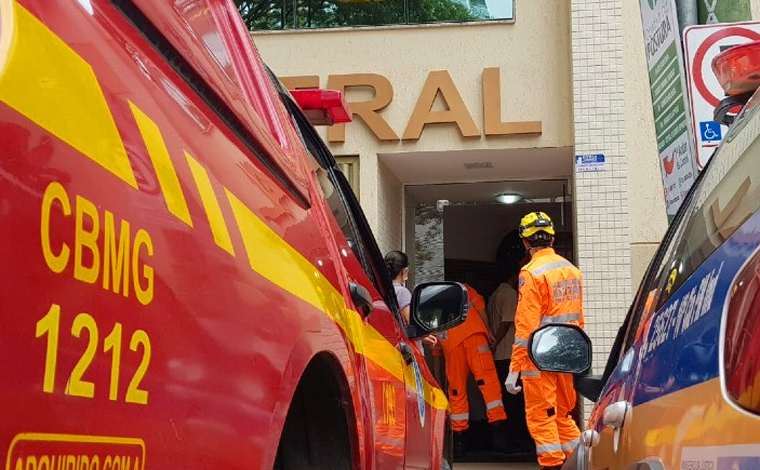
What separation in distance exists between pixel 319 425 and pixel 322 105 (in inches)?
87.3

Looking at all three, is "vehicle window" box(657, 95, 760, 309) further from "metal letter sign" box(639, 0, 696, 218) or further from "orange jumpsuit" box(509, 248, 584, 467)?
"orange jumpsuit" box(509, 248, 584, 467)

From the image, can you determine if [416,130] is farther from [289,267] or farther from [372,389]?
[289,267]

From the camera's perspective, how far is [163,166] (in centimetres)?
128

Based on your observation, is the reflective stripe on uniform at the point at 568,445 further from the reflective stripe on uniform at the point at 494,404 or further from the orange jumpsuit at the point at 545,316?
the reflective stripe on uniform at the point at 494,404

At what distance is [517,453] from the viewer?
10836 mm

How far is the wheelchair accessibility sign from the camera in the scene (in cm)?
421

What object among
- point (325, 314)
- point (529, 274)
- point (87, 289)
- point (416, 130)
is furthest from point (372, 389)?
point (416, 130)

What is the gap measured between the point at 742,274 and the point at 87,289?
29.7 inches

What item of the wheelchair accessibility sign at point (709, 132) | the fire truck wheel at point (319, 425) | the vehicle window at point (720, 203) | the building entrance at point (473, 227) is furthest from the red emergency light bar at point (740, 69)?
the building entrance at point (473, 227)

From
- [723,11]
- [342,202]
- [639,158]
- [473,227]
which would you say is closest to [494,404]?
[639,158]

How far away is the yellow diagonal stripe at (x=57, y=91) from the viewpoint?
37.8 inches

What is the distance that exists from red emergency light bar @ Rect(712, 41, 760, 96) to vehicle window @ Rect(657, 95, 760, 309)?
0.29 metres

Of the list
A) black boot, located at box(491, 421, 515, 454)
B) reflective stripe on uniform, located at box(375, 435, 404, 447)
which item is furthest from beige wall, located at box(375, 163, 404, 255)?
reflective stripe on uniform, located at box(375, 435, 404, 447)

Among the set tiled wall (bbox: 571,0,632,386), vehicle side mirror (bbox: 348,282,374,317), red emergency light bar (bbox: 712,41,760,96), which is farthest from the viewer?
tiled wall (bbox: 571,0,632,386)
